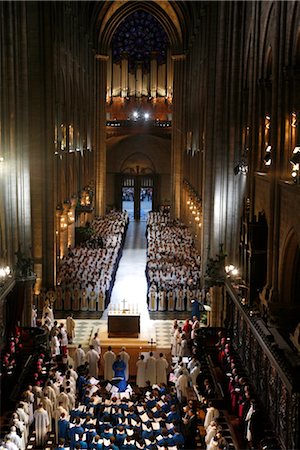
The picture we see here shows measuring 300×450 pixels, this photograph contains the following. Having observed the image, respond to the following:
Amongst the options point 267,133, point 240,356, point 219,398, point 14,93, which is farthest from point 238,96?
point 219,398

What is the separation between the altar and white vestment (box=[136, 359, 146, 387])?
352cm

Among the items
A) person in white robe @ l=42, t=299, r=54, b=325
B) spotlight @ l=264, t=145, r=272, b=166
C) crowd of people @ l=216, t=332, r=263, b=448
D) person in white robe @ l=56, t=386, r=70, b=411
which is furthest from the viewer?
person in white robe @ l=42, t=299, r=54, b=325

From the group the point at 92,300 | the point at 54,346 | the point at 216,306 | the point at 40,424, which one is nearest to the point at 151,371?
the point at 54,346

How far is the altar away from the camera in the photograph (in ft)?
77.9

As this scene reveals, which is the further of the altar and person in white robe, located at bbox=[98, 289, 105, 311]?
person in white robe, located at bbox=[98, 289, 105, 311]

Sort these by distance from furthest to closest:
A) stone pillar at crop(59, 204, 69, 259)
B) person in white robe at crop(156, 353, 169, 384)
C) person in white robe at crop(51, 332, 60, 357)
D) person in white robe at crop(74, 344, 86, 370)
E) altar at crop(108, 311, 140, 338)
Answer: stone pillar at crop(59, 204, 69, 259), altar at crop(108, 311, 140, 338), person in white robe at crop(51, 332, 60, 357), person in white robe at crop(74, 344, 86, 370), person in white robe at crop(156, 353, 169, 384)

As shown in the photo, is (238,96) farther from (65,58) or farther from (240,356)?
(65,58)

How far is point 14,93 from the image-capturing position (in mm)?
22984

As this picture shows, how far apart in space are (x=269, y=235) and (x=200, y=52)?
24053mm

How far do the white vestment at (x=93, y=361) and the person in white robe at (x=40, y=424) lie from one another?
4.76m

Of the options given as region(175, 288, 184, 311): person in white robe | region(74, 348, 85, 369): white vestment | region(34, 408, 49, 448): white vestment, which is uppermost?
region(175, 288, 184, 311): person in white robe

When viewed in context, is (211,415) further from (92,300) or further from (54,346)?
(92,300)

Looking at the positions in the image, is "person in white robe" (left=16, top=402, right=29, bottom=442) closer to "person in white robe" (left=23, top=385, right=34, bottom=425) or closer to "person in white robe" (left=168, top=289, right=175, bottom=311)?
"person in white robe" (left=23, top=385, right=34, bottom=425)

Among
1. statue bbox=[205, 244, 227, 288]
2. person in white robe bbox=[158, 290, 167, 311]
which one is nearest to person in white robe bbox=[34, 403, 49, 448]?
statue bbox=[205, 244, 227, 288]
